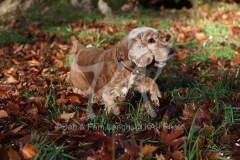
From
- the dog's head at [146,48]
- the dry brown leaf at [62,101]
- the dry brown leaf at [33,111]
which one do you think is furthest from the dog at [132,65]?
the dry brown leaf at [33,111]

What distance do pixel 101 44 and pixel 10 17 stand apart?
2927 millimetres

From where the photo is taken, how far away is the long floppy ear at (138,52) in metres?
3.51

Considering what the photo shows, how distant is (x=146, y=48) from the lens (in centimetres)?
358

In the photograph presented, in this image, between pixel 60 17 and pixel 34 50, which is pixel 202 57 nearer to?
pixel 34 50

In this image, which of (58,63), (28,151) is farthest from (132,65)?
(58,63)

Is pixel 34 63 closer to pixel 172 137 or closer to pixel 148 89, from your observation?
pixel 148 89

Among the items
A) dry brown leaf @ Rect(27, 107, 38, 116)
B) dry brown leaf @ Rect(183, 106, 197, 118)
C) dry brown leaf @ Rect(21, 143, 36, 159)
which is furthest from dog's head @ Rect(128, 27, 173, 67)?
dry brown leaf @ Rect(21, 143, 36, 159)

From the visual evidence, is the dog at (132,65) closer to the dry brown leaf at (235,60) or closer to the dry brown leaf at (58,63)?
the dry brown leaf at (58,63)

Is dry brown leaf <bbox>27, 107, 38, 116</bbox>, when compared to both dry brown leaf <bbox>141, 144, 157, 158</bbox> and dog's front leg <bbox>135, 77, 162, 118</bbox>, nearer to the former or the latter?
dog's front leg <bbox>135, 77, 162, 118</bbox>

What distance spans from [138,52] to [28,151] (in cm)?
159

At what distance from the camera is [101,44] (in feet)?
20.5

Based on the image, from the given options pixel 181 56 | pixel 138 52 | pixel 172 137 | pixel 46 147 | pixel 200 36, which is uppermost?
pixel 46 147

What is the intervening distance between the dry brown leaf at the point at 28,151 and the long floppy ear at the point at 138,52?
1.54 meters

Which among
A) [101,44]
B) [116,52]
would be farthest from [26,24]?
[116,52]
